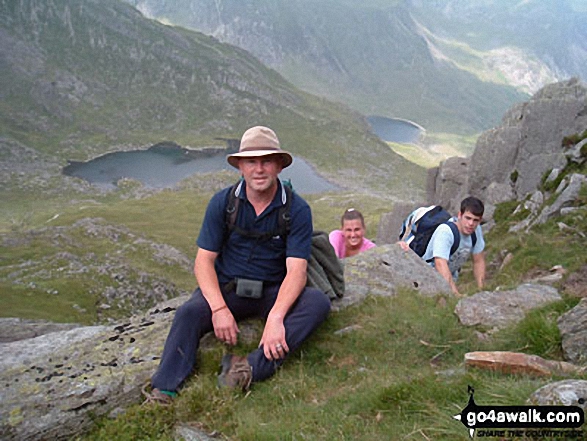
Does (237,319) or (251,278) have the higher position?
(251,278)

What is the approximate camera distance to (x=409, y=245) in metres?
15.2

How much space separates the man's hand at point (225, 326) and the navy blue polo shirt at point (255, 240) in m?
0.82

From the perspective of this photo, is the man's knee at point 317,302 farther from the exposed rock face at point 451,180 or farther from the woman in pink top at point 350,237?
the exposed rock face at point 451,180

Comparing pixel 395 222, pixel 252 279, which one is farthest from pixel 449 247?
pixel 395 222

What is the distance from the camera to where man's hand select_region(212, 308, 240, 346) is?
8.87 meters

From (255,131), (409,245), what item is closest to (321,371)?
(255,131)

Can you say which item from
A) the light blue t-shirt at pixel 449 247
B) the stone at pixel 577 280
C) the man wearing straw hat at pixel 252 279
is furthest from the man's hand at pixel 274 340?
the stone at pixel 577 280

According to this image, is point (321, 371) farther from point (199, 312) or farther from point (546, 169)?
point (546, 169)

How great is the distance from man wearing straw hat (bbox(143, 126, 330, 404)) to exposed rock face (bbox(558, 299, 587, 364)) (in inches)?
162

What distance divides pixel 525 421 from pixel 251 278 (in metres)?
5.60

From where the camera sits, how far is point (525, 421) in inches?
192

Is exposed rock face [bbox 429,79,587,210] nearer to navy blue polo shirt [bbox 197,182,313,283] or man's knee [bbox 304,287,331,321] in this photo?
man's knee [bbox 304,287,331,321]

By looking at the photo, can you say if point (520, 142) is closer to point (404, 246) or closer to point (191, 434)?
point (404, 246)

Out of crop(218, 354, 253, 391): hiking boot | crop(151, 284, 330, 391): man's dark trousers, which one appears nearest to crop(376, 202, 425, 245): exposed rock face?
crop(151, 284, 330, 391): man's dark trousers
